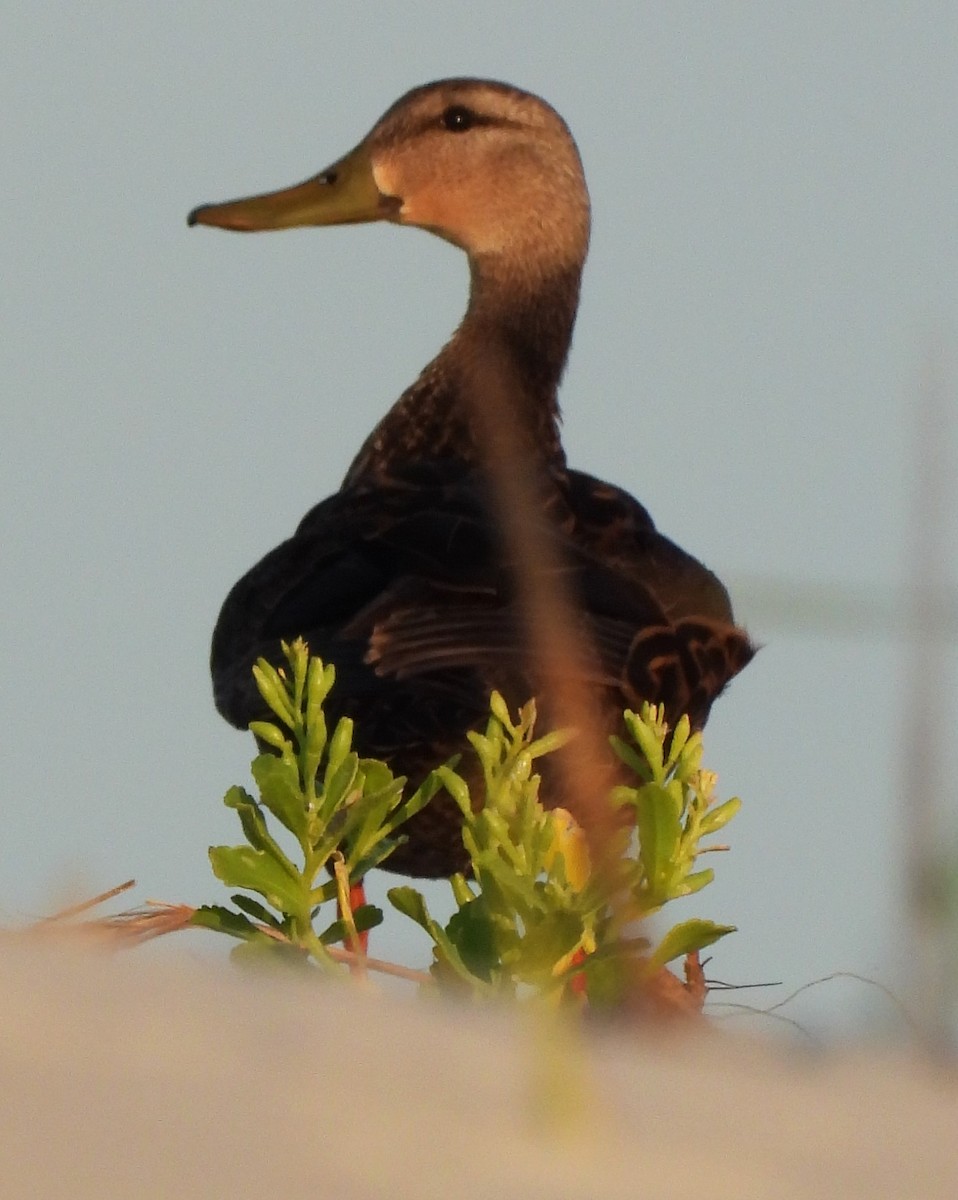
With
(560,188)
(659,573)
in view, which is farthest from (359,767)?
(560,188)

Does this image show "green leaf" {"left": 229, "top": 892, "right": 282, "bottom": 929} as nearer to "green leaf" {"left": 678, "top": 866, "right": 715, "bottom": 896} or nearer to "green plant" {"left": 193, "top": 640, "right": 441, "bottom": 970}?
"green plant" {"left": 193, "top": 640, "right": 441, "bottom": 970}

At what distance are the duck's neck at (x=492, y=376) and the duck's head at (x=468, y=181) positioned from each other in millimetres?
139

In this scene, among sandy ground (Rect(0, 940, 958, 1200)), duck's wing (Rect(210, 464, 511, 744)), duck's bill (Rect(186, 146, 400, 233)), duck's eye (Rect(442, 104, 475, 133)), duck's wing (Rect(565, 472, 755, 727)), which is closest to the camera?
sandy ground (Rect(0, 940, 958, 1200))

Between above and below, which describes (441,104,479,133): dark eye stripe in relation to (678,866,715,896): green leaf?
above

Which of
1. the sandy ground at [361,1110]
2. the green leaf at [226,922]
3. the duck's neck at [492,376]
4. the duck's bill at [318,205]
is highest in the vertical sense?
the duck's bill at [318,205]

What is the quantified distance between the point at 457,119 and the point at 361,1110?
7780 mm

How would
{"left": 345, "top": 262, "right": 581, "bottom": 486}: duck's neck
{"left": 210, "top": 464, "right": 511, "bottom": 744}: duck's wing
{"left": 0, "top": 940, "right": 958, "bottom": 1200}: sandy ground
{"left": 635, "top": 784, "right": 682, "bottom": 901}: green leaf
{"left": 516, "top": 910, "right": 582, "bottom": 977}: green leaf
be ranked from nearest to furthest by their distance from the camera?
{"left": 0, "top": 940, "right": 958, "bottom": 1200}: sandy ground → {"left": 516, "top": 910, "right": 582, "bottom": 977}: green leaf → {"left": 635, "top": 784, "right": 682, "bottom": 901}: green leaf → {"left": 210, "top": 464, "right": 511, "bottom": 744}: duck's wing → {"left": 345, "top": 262, "right": 581, "bottom": 486}: duck's neck

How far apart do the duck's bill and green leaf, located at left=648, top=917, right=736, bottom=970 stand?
18.4ft

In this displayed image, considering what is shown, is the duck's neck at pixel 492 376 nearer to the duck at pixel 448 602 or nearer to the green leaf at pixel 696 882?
the duck at pixel 448 602

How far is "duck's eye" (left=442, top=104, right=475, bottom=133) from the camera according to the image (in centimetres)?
849

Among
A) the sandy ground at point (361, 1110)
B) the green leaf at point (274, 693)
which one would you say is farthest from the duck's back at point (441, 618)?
the sandy ground at point (361, 1110)

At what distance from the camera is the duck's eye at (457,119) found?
8492 mm

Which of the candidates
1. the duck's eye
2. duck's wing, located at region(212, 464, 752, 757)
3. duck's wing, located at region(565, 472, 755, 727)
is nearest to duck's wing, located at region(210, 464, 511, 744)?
duck's wing, located at region(212, 464, 752, 757)

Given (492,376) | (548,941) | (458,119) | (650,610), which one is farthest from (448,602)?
(458,119)
